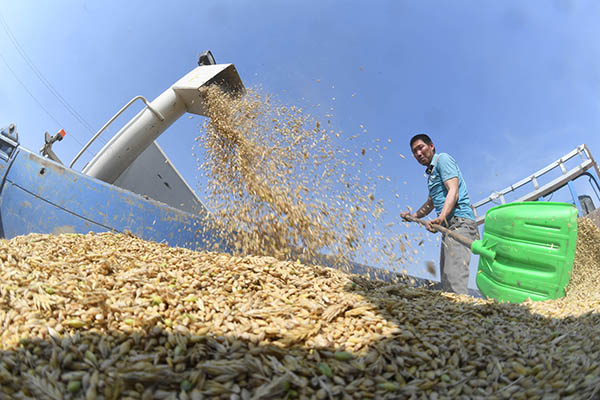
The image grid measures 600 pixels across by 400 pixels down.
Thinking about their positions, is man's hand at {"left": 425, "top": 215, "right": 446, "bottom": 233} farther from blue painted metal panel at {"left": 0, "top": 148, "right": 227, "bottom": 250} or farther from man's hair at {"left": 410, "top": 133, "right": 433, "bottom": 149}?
blue painted metal panel at {"left": 0, "top": 148, "right": 227, "bottom": 250}

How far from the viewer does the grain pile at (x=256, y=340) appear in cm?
110

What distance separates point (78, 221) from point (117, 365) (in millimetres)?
2928

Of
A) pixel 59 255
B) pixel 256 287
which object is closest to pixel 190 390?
pixel 256 287

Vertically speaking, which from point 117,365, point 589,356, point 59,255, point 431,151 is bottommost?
point 589,356

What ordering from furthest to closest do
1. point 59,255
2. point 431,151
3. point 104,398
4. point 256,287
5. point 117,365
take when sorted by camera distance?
point 431,151
point 59,255
point 256,287
point 117,365
point 104,398

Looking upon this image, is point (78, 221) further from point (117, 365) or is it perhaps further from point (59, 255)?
point (117, 365)

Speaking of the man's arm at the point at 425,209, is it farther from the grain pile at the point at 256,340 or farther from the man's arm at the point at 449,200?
the grain pile at the point at 256,340

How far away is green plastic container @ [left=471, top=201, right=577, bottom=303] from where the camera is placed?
8.46 ft

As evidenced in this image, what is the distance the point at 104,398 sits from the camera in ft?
3.38

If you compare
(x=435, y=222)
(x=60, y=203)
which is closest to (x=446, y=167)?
(x=435, y=222)

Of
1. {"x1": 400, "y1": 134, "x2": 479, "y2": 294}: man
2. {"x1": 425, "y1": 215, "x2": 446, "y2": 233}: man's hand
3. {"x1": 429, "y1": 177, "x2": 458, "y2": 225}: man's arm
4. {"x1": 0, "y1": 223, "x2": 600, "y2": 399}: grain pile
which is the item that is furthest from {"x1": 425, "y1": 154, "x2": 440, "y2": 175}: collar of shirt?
{"x1": 0, "y1": 223, "x2": 600, "y2": 399}: grain pile

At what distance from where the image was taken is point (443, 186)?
369cm

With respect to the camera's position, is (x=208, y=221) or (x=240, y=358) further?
(x=208, y=221)

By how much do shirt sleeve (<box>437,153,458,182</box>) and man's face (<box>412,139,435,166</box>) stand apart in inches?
6.7
